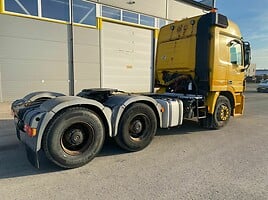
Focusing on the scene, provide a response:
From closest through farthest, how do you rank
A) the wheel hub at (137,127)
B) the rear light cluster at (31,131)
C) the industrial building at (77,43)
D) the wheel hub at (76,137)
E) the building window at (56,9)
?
the rear light cluster at (31,131) → the wheel hub at (76,137) → the wheel hub at (137,127) → the industrial building at (77,43) → the building window at (56,9)

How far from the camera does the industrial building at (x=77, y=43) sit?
11516mm

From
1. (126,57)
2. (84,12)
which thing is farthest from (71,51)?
(126,57)

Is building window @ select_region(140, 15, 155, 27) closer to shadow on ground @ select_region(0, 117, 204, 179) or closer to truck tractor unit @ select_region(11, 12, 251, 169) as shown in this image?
truck tractor unit @ select_region(11, 12, 251, 169)

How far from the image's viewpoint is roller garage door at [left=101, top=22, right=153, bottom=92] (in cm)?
1497

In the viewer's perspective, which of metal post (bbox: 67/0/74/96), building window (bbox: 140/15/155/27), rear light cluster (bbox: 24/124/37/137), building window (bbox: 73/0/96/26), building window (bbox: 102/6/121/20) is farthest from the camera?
building window (bbox: 140/15/155/27)

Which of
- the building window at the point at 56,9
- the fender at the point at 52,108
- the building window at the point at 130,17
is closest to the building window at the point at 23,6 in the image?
the building window at the point at 56,9

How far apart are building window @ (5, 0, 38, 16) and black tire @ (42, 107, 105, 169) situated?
33.6 ft

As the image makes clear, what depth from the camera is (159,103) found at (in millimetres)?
5234

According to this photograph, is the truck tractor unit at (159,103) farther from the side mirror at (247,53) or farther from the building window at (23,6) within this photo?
the building window at (23,6)

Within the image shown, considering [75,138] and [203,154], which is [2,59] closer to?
[75,138]

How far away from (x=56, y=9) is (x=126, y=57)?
5594mm

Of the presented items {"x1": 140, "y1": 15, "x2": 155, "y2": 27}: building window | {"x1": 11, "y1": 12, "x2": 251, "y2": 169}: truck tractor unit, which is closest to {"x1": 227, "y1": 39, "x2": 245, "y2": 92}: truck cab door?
{"x1": 11, "y1": 12, "x2": 251, "y2": 169}: truck tractor unit

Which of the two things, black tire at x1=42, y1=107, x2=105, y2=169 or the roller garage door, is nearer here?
black tire at x1=42, y1=107, x2=105, y2=169

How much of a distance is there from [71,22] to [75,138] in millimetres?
10916
